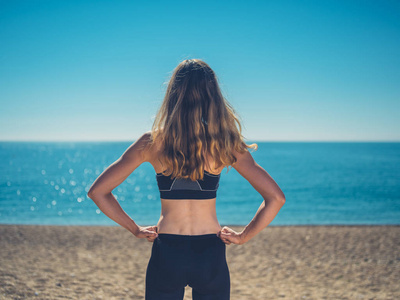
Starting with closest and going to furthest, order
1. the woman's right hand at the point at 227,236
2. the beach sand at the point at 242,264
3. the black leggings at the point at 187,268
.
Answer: the black leggings at the point at 187,268, the woman's right hand at the point at 227,236, the beach sand at the point at 242,264

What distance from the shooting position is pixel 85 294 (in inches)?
209

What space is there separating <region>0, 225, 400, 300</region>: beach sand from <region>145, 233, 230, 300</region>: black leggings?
4065mm

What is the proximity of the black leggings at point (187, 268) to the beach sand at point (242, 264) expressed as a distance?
13.3ft

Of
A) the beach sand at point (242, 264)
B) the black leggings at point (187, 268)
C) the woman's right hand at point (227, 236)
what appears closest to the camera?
the black leggings at point (187, 268)

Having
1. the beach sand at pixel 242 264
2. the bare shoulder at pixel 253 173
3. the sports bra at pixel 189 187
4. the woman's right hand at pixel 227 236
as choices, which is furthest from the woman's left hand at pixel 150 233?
the beach sand at pixel 242 264

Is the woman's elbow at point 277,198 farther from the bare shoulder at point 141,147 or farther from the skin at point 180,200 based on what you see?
the bare shoulder at point 141,147

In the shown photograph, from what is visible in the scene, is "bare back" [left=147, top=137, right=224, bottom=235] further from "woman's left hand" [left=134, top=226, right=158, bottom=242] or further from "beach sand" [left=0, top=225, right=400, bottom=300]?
"beach sand" [left=0, top=225, right=400, bottom=300]

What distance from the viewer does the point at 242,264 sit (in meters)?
7.89

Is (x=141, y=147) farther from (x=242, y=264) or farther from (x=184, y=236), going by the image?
(x=242, y=264)

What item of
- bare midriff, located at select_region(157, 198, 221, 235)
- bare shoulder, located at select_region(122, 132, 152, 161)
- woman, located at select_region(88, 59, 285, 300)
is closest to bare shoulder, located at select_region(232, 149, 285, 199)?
woman, located at select_region(88, 59, 285, 300)

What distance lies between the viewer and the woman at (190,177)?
1744 mm

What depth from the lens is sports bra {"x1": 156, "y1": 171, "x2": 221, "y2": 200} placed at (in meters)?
1.80

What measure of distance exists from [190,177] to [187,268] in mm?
489

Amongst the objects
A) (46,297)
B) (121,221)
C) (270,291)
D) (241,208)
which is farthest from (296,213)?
(121,221)
